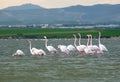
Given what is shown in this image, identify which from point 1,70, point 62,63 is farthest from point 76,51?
point 1,70

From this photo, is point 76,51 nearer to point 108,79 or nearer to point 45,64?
point 45,64

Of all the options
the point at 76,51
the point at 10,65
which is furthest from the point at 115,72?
the point at 76,51

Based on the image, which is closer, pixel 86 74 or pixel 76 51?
pixel 86 74

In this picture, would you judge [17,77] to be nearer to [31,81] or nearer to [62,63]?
[31,81]

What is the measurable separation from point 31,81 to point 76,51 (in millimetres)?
22347

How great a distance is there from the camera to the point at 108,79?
2636 centimetres

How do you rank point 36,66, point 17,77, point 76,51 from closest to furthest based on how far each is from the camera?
1. point 17,77
2. point 36,66
3. point 76,51

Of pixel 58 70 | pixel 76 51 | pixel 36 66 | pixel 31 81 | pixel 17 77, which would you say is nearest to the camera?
pixel 31 81

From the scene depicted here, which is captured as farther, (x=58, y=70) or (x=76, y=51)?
(x=76, y=51)

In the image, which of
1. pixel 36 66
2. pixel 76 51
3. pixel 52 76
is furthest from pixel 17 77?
pixel 76 51

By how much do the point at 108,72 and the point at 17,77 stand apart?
4.85 m

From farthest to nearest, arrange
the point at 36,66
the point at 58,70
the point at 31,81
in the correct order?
1. the point at 36,66
2. the point at 58,70
3. the point at 31,81

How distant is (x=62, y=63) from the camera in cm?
3531

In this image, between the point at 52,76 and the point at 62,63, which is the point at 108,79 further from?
the point at 62,63
